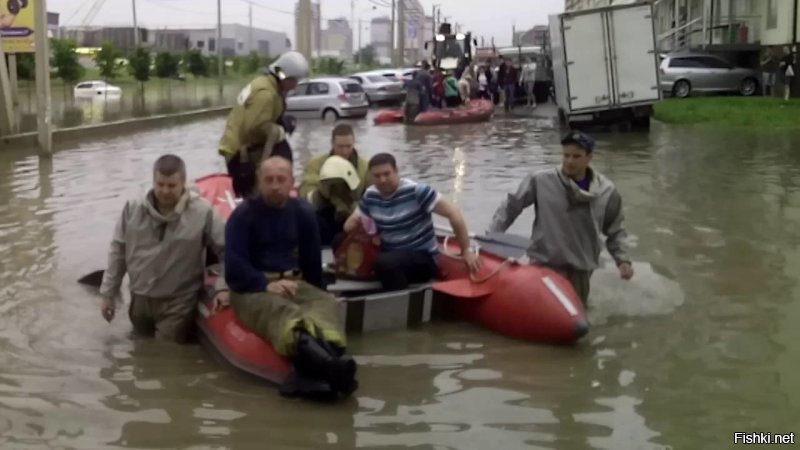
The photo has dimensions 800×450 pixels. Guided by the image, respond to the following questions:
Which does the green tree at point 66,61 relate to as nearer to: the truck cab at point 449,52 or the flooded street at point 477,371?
the truck cab at point 449,52

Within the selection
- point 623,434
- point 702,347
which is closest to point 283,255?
point 623,434

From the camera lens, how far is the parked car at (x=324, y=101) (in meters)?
33.4

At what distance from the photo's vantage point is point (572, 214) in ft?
24.6

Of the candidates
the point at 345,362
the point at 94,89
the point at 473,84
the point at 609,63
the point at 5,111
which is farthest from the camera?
the point at 94,89

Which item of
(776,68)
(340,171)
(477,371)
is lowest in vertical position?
(477,371)

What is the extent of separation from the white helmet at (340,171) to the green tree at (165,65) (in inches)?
1693

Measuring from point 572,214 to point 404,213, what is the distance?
1203 mm

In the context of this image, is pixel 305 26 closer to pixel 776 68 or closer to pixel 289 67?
pixel 776 68

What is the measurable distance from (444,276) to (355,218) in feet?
2.69

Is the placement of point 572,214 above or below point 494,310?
above

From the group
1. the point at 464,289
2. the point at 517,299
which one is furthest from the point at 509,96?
the point at 517,299

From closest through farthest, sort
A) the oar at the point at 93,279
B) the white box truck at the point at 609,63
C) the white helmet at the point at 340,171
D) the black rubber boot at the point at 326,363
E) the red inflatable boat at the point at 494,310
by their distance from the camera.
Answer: the black rubber boot at the point at 326,363
the red inflatable boat at the point at 494,310
the white helmet at the point at 340,171
the oar at the point at 93,279
the white box truck at the point at 609,63

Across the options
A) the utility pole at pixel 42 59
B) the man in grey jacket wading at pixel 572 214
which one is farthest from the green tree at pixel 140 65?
the man in grey jacket wading at pixel 572 214

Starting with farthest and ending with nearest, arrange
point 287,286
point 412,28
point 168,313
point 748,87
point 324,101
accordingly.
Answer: point 412,28, point 748,87, point 324,101, point 168,313, point 287,286
